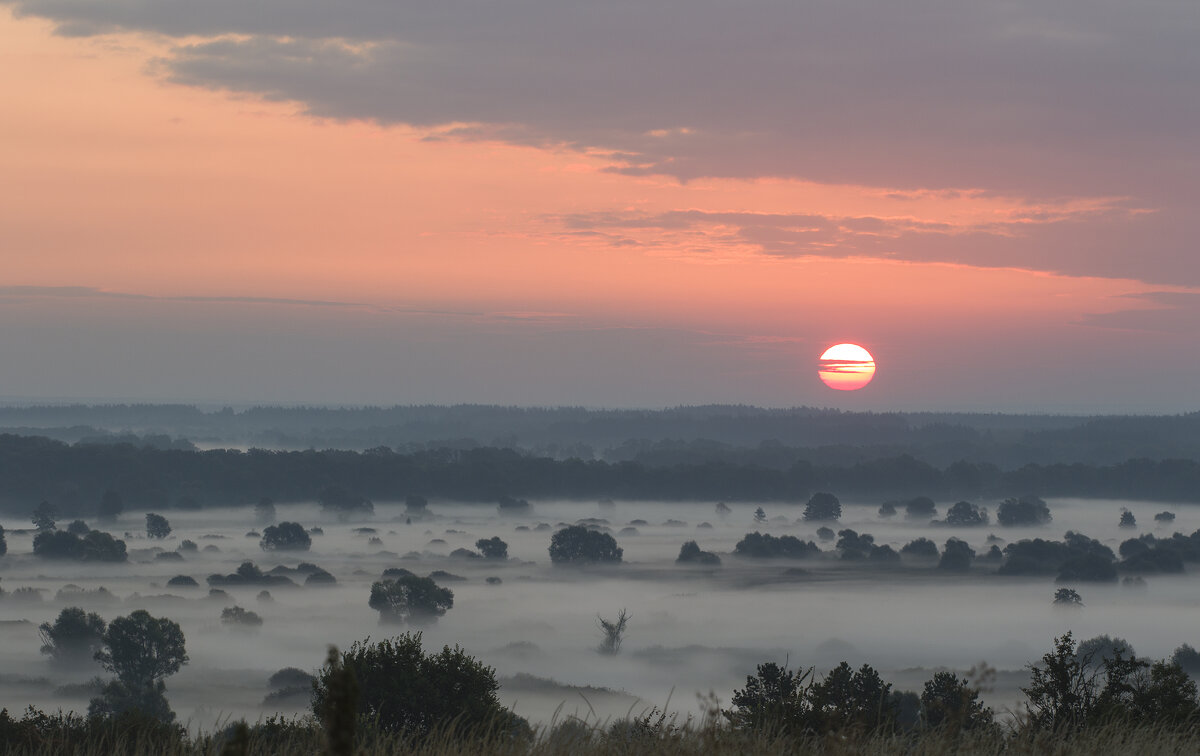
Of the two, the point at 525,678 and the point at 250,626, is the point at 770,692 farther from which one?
the point at 250,626

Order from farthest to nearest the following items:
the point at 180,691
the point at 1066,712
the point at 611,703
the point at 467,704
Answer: the point at 180,691, the point at 611,703, the point at 467,704, the point at 1066,712

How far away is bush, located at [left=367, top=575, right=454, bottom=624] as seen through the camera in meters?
151

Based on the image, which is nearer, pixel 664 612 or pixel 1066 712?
pixel 1066 712

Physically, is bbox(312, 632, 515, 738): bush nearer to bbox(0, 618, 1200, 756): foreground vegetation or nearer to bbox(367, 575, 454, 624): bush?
bbox(0, 618, 1200, 756): foreground vegetation

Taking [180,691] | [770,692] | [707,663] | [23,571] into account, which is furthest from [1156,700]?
[23,571]

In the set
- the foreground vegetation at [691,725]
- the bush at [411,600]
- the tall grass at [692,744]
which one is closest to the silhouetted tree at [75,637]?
the bush at [411,600]

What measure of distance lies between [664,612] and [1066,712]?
182758 millimetres

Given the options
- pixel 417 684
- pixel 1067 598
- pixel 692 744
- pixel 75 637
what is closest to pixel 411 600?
pixel 75 637

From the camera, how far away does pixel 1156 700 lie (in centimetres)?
2506

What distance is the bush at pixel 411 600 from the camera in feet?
495

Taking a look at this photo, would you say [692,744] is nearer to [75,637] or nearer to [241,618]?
[75,637]

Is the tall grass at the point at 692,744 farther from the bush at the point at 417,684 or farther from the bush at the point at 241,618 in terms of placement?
the bush at the point at 241,618

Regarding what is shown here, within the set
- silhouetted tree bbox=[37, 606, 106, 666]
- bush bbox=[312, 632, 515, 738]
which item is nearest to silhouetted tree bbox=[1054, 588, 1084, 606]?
silhouetted tree bbox=[37, 606, 106, 666]

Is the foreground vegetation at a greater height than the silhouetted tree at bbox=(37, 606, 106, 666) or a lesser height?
greater
